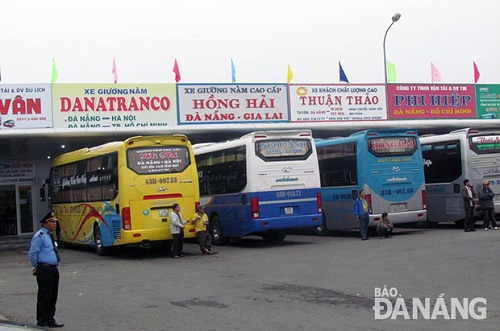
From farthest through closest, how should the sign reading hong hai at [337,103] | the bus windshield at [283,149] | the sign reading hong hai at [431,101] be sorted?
the sign reading hong hai at [431,101] → the sign reading hong hai at [337,103] → the bus windshield at [283,149]

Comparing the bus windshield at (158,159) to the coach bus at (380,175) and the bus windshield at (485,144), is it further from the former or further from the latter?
the bus windshield at (485,144)

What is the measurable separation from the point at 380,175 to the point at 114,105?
376 inches

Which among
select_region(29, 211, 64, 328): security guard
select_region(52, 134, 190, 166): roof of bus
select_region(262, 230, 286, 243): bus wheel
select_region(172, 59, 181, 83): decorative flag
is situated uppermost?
select_region(172, 59, 181, 83): decorative flag

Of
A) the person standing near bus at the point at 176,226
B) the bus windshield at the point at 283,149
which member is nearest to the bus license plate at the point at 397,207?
the bus windshield at the point at 283,149

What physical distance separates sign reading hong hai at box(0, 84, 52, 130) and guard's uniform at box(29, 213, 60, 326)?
50.2ft

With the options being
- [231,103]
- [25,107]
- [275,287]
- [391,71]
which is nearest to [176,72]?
[231,103]

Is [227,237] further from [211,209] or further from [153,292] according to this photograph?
[153,292]

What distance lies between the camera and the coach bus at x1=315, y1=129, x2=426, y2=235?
23250 millimetres

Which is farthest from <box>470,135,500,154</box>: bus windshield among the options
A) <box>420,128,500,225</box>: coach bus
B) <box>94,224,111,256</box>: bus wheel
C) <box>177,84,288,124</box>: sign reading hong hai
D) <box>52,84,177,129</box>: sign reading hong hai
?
<box>94,224,111,256</box>: bus wheel

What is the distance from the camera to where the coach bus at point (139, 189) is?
19688 millimetres

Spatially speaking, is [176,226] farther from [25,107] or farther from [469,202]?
[469,202]

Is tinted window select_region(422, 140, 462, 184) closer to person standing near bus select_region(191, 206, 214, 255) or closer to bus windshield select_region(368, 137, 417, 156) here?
bus windshield select_region(368, 137, 417, 156)

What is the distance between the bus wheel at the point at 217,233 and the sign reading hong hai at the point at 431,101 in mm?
9615

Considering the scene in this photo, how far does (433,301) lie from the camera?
1104 centimetres
